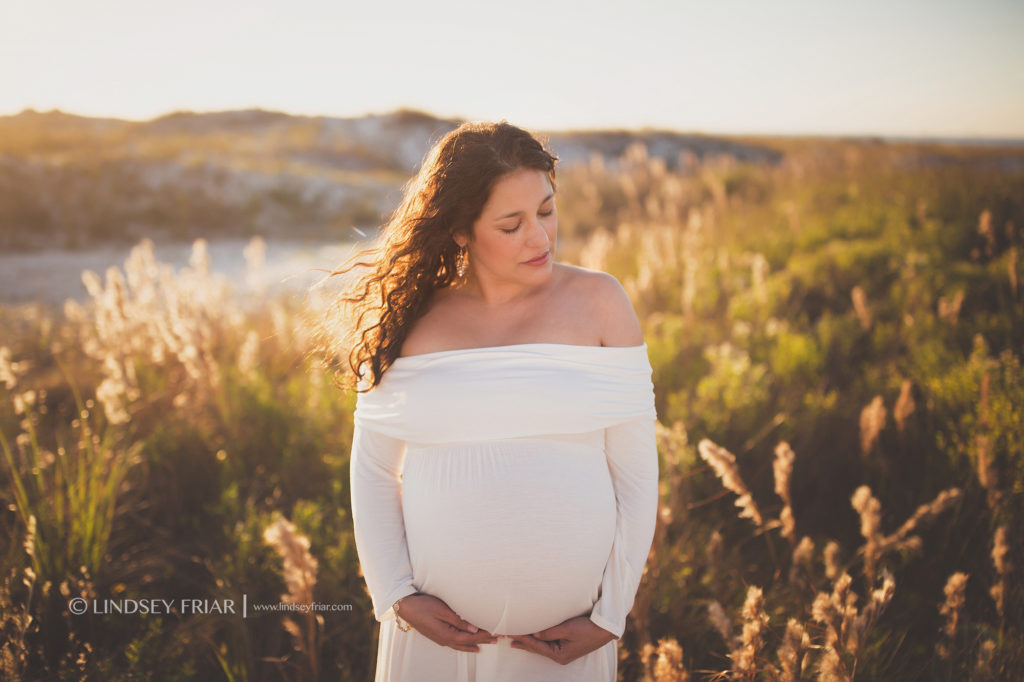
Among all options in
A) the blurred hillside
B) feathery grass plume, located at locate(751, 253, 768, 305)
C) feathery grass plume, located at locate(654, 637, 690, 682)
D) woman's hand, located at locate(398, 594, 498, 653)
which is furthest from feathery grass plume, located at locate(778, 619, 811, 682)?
the blurred hillside

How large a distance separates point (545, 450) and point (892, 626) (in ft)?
6.18

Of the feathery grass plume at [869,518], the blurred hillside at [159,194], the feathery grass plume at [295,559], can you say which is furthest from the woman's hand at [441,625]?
the blurred hillside at [159,194]

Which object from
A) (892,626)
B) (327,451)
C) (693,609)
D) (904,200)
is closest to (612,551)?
(693,609)

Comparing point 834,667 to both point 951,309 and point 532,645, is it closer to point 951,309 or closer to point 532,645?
point 532,645

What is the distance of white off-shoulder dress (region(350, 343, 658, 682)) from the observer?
1627 mm

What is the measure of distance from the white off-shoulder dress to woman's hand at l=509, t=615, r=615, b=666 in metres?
0.03

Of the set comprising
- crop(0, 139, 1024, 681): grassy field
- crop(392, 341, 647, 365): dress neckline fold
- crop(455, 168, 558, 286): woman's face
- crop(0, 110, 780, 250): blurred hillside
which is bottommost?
crop(0, 139, 1024, 681): grassy field

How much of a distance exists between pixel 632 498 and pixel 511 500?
1.34ft

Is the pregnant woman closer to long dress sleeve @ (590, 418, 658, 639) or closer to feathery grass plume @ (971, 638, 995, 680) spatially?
long dress sleeve @ (590, 418, 658, 639)

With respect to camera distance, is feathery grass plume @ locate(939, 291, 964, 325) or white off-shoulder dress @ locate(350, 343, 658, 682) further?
feathery grass plume @ locate(939, 291, 964, 325)

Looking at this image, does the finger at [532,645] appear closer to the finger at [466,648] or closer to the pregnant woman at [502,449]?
the pregnant woman at [502,449]

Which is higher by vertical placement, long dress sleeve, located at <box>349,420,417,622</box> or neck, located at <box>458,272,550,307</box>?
neck, located at <box>458,272,550,307</box>

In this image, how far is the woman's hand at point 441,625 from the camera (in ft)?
5.35

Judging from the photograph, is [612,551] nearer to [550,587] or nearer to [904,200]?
[550,587]
